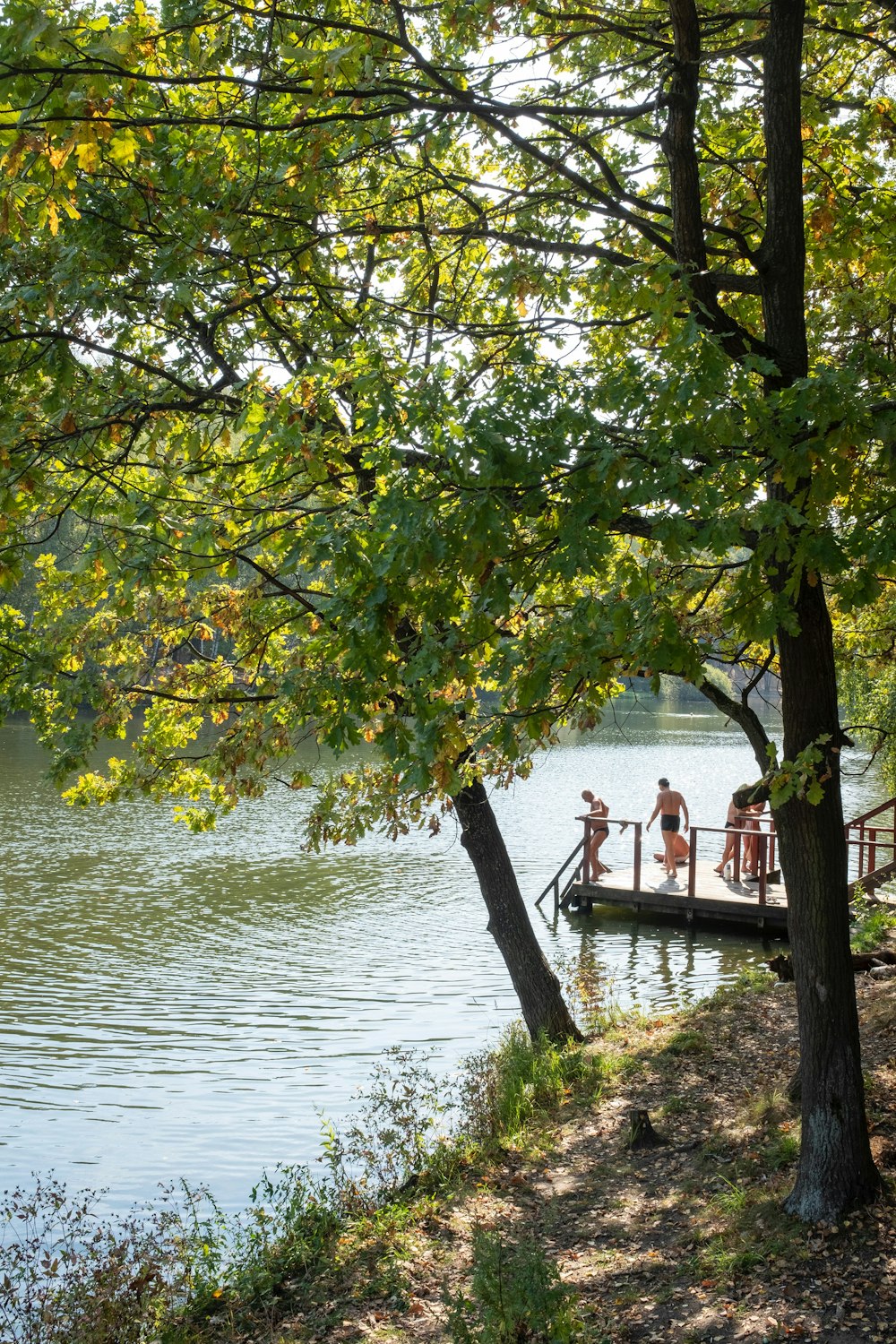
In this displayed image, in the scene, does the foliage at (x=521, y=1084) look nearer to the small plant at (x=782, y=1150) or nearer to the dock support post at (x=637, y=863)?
the small plant at (x=782, y=1150)

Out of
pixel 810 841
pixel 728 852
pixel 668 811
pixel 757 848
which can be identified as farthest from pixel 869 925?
pixel 810 841

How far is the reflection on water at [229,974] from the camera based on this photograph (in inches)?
423

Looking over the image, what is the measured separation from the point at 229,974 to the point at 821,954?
1172cm

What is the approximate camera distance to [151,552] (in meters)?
5.91

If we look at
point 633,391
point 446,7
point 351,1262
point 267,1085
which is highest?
point 446,7

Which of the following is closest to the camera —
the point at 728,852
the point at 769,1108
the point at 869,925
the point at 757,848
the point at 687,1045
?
the point at 769,1108

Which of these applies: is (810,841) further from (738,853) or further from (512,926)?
(738,853)

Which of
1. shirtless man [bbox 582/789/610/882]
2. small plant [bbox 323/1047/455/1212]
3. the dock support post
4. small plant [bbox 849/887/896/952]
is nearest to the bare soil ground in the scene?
small plant [bbox 323/1047/455/1212]

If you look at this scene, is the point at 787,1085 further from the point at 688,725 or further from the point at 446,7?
the point at 688,725

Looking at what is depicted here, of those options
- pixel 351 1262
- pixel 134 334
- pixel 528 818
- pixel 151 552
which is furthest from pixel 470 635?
pixel 528 818

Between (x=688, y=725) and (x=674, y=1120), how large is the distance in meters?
54.2

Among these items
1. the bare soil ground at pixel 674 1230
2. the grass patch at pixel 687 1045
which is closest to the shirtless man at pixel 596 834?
the grass patch at pixel 687 1045

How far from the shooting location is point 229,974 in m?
16.0

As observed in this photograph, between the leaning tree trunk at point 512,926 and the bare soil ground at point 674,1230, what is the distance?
3.75ft
